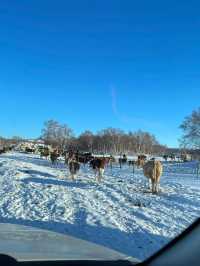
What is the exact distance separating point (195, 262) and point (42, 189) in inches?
613

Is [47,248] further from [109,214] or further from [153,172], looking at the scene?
[153,172]

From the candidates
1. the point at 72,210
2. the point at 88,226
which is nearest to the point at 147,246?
the point at 88,226

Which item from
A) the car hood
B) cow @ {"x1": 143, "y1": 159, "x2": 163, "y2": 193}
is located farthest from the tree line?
the car hood

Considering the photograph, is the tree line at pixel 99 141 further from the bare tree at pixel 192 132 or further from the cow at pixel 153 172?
the cow at pixel 153 172

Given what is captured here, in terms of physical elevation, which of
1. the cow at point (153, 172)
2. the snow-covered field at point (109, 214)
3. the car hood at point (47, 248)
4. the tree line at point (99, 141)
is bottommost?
the snow-covered field at point (109, 214)

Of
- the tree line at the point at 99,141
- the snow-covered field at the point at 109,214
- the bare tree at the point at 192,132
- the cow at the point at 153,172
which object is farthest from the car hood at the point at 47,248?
the tree line at the point at 99,141

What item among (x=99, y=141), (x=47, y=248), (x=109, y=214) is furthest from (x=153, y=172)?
(x=99, y=141)

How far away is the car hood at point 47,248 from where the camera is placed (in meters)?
2.64

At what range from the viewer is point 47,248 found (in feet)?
9.28

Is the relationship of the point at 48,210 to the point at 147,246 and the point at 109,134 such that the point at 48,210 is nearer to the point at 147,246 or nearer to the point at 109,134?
the point at 147,246

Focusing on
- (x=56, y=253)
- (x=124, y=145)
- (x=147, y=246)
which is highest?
(x=124, y=145)

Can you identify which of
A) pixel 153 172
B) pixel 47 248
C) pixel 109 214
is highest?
pixel 153 172

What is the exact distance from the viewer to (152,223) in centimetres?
1037

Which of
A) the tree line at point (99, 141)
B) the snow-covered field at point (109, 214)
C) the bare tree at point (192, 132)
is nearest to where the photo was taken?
the snow-covered field at point (109, 214)
